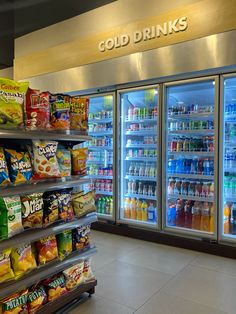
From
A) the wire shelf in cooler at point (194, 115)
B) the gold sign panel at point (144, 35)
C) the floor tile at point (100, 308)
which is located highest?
the gold sign panel at point (144, 35)

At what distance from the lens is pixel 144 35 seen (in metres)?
4.08

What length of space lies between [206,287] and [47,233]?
155 centimetres

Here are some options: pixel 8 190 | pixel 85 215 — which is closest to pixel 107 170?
pixel 85 215

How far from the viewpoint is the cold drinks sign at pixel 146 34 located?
3.76 meters

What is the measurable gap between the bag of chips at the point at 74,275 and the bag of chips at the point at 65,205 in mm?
399

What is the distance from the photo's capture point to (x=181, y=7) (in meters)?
3.75

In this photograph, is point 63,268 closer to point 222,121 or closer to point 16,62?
point 222,121

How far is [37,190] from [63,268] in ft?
2.21

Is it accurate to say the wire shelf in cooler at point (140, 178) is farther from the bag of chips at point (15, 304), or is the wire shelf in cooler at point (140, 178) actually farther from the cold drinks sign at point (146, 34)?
the bag of chips at point (15, 304)

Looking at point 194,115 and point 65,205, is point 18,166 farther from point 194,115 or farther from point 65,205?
point 194,115

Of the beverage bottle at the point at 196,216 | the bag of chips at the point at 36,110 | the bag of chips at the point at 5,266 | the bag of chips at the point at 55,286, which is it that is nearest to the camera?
the bag of chips at the point at 5,266

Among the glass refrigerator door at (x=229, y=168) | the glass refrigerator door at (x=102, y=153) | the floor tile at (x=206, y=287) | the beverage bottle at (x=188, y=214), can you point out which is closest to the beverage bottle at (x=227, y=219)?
the glass refrigerator door at (x=229, y=168)

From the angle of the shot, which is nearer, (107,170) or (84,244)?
(84,244)

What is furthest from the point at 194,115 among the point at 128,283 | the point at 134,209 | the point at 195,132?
the point at 128,283
